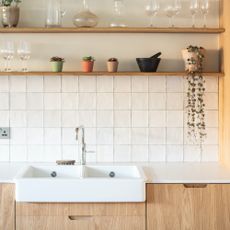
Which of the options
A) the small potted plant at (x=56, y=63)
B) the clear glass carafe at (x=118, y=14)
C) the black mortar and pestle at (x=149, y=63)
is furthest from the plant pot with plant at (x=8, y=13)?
the black mortar and pestle at (x=149, y=63)

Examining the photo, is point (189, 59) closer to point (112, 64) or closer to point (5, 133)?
point (112, 64)

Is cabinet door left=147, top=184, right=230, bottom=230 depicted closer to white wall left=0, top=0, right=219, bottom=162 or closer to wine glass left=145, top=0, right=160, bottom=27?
white wall left=0, top=0, right=219, bottom=162

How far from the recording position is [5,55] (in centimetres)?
339

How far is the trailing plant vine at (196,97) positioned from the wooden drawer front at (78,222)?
34.4 inches

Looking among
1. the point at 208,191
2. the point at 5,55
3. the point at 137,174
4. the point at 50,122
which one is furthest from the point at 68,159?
the point at 208,191

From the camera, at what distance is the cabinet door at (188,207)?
9.56ft

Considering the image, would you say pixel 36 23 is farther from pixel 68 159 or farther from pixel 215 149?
pixel 215 149

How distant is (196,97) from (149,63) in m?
0.43

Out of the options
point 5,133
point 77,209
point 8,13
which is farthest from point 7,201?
point 8,13

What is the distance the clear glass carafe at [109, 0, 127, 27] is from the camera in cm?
343

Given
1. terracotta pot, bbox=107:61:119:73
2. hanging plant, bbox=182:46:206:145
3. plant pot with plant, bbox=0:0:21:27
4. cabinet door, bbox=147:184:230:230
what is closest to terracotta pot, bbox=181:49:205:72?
hanging plant, bbox=182:46:206:145

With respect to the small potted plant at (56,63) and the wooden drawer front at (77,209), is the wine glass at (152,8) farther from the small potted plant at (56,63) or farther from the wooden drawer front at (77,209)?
the wooden drawer front at (77,209)

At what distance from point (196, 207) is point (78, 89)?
1.19 meters

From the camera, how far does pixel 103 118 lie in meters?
3.52
